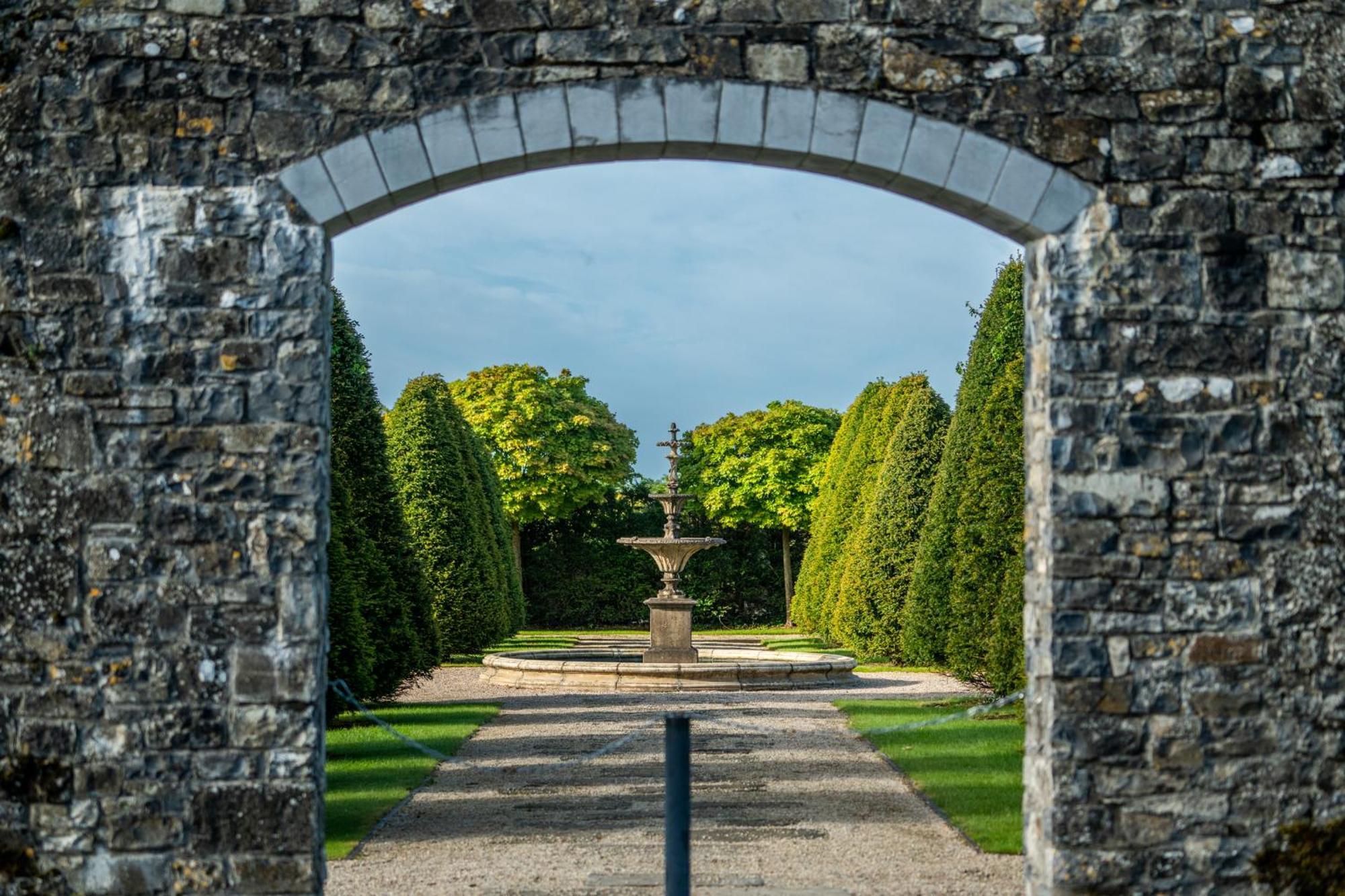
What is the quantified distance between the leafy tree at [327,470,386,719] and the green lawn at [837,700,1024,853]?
3.71 m

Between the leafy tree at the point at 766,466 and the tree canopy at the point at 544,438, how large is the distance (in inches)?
81.1

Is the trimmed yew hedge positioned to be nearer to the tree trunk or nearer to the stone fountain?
the stone fountain

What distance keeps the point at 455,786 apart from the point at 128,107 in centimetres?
488

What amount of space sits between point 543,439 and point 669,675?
52.5ft

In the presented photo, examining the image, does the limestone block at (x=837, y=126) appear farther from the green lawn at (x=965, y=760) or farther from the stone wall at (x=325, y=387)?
the green lawn at (x=965, y=760)

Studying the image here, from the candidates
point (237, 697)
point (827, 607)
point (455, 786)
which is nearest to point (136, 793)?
point (237, 697)

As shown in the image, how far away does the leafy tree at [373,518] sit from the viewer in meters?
11.2

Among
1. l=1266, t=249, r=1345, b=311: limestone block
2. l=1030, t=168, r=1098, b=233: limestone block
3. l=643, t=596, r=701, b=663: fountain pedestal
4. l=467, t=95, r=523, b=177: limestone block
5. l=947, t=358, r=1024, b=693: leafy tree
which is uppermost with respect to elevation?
l=467, t=95, r=523, b=177: limestone block

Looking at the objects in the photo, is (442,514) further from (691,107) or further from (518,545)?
(691,107)

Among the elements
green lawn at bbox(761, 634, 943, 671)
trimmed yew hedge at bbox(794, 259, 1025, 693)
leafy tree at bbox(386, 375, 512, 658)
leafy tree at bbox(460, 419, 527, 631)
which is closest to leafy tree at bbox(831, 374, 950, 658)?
trimmed yew hedge at bbox(794, 259, 1025, 693)

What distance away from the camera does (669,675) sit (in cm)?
1489

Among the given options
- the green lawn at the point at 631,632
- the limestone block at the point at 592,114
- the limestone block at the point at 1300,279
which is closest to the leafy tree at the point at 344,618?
the limestone block at the point at 592,114

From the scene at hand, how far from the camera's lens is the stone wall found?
5086mm

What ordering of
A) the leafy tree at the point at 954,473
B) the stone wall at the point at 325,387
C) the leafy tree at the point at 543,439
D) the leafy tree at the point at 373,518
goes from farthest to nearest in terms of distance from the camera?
1. the leafy tree at the point at 543,439
2. the leafy tree at the point at 954,473
3. the leafy tree at the point at 373,518
4. the stone wall at the point at 325,387
